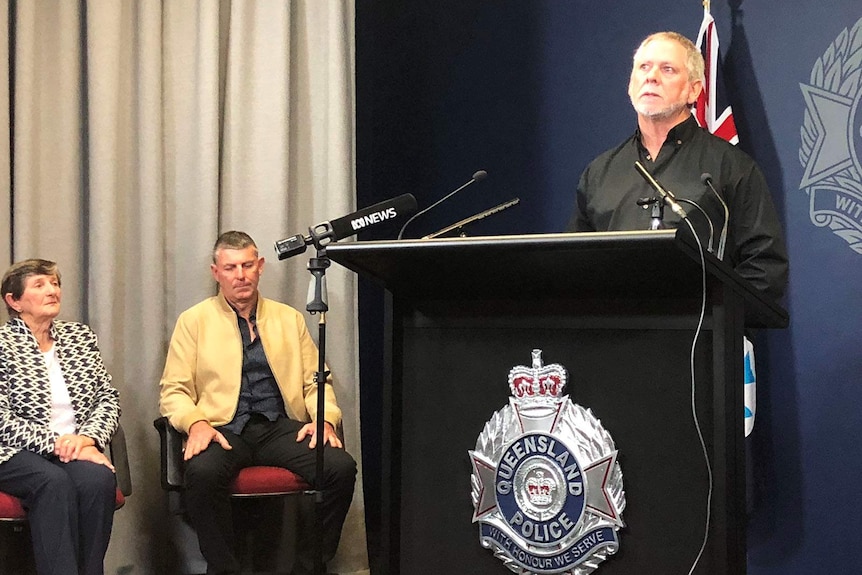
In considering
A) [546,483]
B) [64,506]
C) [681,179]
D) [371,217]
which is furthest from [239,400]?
[546,483]

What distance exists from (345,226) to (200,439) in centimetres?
106

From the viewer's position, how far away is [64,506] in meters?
2.85

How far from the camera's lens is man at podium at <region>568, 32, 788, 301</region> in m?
2.24

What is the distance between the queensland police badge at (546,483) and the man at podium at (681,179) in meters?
0.72

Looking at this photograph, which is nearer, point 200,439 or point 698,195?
point 698,195

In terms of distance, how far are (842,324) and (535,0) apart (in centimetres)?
187

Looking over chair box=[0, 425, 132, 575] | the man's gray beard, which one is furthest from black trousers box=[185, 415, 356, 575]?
the man's gray beard

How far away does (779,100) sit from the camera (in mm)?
3268

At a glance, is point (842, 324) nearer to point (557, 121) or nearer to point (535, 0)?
point (557, 121)

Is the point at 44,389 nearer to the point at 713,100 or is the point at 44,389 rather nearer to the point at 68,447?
the point at 68,447

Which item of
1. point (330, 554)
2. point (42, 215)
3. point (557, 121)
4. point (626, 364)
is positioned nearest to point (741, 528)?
point (626, 364)

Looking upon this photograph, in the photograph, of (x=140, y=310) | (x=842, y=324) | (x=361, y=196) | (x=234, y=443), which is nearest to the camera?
(x=842, y=324)

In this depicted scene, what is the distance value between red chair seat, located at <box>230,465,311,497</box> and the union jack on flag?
1893mm

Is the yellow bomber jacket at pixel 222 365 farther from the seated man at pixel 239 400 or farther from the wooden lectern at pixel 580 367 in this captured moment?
the wooden lectern at pixel 580 367
